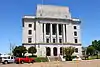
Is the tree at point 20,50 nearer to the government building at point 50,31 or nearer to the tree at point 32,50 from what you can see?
the tree at point 32,50

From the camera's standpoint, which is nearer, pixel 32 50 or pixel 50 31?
pixel 32 50

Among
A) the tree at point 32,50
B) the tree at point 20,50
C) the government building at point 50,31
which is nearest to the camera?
the tree at point 20,50

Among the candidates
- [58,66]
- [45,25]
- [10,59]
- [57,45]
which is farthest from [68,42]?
[58,66]

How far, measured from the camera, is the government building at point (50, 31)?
91688mm

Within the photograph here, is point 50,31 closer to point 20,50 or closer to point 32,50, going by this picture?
point 32,50

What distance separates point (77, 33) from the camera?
96688 mm

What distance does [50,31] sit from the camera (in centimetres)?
9344

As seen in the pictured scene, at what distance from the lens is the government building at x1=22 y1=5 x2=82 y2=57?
91688 millimetres

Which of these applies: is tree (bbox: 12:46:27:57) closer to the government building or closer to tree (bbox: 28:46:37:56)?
tree (bbox: 28:46:37:56)

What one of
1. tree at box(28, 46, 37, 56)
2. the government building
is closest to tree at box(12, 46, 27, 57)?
tree at box(28, 46, 37, 56)

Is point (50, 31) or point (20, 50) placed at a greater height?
point (50, 31)

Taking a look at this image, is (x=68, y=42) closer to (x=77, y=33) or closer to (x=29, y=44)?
(x=77, y=33)

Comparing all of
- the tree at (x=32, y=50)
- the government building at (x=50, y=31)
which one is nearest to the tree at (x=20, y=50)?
the tree at (x=32, y=50)

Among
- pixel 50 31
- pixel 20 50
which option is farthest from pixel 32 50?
pixel 50 31
